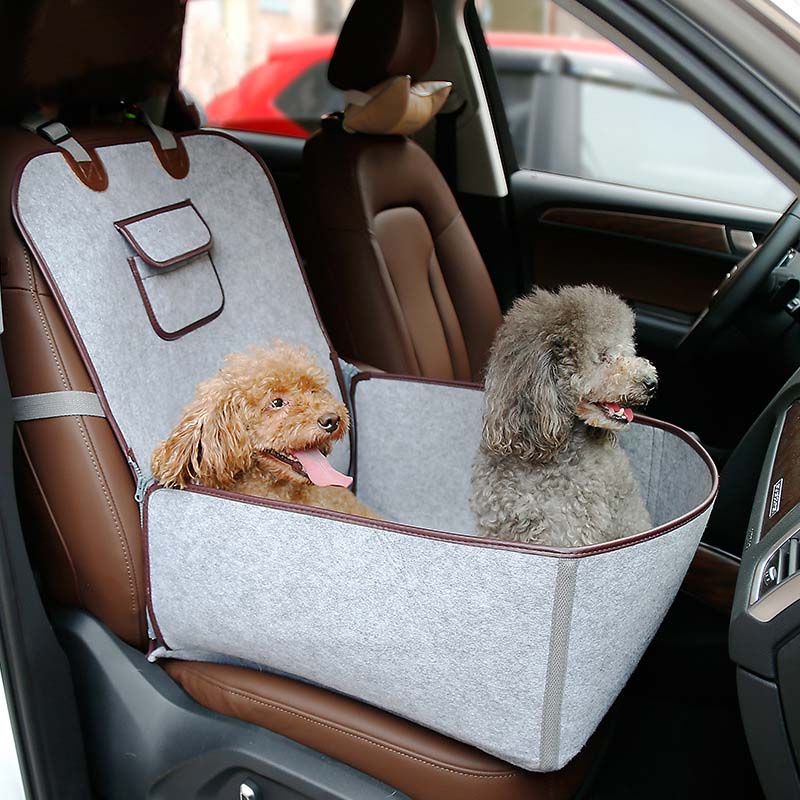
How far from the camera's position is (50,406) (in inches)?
53.2

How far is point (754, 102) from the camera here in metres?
0.93

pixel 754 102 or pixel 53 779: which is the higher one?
pixel 754 102

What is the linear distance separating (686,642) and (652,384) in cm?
52

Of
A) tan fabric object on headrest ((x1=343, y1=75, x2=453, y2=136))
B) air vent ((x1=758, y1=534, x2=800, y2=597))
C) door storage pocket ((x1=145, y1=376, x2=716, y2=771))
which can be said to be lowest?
door storage pocket ((x1=145, y1=376, x2=716, y2=771))

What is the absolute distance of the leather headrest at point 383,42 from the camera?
2.08m

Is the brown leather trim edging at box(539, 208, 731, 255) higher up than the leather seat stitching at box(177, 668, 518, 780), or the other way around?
the brown leather trim edging at box(539, 208, 731, 255)

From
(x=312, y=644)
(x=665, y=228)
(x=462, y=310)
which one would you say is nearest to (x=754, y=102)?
(x=312, y=644)

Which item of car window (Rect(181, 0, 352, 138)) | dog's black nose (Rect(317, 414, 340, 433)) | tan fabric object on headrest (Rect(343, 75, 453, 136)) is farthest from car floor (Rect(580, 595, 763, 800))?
car window (Rect(181, 0, 352, 138))

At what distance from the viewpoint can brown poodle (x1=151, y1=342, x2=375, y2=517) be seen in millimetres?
1342

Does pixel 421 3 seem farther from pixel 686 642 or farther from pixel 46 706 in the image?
pixel 46 706

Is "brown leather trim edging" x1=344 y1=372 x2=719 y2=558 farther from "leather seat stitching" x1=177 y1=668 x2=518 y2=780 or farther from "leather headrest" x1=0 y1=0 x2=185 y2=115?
"leather headrest" x1=0 y1=0 x2=185 y2=115

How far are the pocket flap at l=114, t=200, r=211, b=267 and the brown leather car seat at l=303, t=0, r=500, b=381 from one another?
574 millimetres

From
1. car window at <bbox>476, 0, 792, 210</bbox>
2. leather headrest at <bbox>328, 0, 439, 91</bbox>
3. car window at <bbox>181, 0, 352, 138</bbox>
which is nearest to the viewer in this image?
leather headrest at <bbox>328, 0, 439, 91</bbox>

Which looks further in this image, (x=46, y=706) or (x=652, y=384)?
(x=652, y=384)
